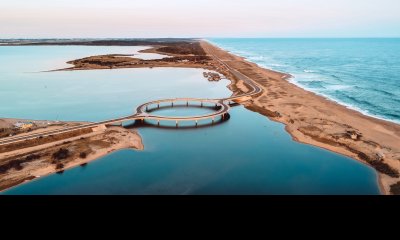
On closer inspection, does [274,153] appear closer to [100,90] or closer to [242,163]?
[242,163]

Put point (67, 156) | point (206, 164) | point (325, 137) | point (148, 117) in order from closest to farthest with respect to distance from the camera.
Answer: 1. point (206, 164)
2. point (67, 156)
3. point (325, 137)
4. point (148, 117)

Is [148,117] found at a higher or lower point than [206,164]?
higher

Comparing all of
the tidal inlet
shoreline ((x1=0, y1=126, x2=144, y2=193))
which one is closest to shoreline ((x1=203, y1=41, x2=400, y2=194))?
the tidal inlet

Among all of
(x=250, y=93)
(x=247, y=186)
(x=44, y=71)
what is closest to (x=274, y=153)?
(x=247, y=186)

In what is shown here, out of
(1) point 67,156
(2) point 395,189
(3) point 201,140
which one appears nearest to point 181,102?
(3) point 201,140

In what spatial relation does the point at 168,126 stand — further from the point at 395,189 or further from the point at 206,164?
the point at 395,189

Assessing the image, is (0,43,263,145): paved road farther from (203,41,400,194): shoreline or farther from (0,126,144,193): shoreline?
(203,41,400,194): shoreline

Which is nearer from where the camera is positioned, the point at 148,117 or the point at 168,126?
the point at 168,126
